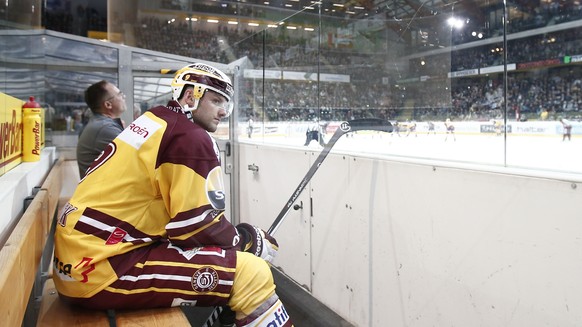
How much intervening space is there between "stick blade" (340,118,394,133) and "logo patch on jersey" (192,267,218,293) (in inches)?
51.6

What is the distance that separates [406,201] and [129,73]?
3.02 m

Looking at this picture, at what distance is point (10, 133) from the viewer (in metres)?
1.62

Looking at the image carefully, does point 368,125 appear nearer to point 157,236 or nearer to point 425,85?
point 425,85

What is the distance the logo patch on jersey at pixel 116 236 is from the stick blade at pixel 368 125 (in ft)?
4.62

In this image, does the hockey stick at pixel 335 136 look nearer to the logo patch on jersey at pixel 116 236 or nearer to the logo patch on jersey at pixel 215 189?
the logo patch on jersey at pixel 215 189

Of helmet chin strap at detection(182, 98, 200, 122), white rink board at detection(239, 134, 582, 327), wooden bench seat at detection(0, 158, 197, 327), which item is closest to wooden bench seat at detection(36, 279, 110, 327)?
wooden bench seat at detection(0, 158, 197, 327)

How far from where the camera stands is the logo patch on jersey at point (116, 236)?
4.38ft

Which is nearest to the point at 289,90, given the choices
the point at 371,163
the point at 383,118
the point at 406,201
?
the point at 383,118

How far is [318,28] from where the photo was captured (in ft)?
9.96

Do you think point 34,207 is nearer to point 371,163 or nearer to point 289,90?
point 371,163

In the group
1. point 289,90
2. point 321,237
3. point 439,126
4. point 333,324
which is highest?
point 289,90

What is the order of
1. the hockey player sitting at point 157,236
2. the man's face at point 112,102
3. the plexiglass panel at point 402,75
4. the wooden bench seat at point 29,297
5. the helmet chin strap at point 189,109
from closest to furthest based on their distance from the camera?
the wooden bench seat at point 29,297 < the hockey player sitting at point 157,236 < the helmet chin strap at point 189,109 < the plexiglass panel at point 402,75 < the man's face at point 112,102

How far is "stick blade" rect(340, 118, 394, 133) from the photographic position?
249 centimetres

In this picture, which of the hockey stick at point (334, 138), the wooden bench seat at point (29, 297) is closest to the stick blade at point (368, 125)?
the hockey stick at point (334, 138)
